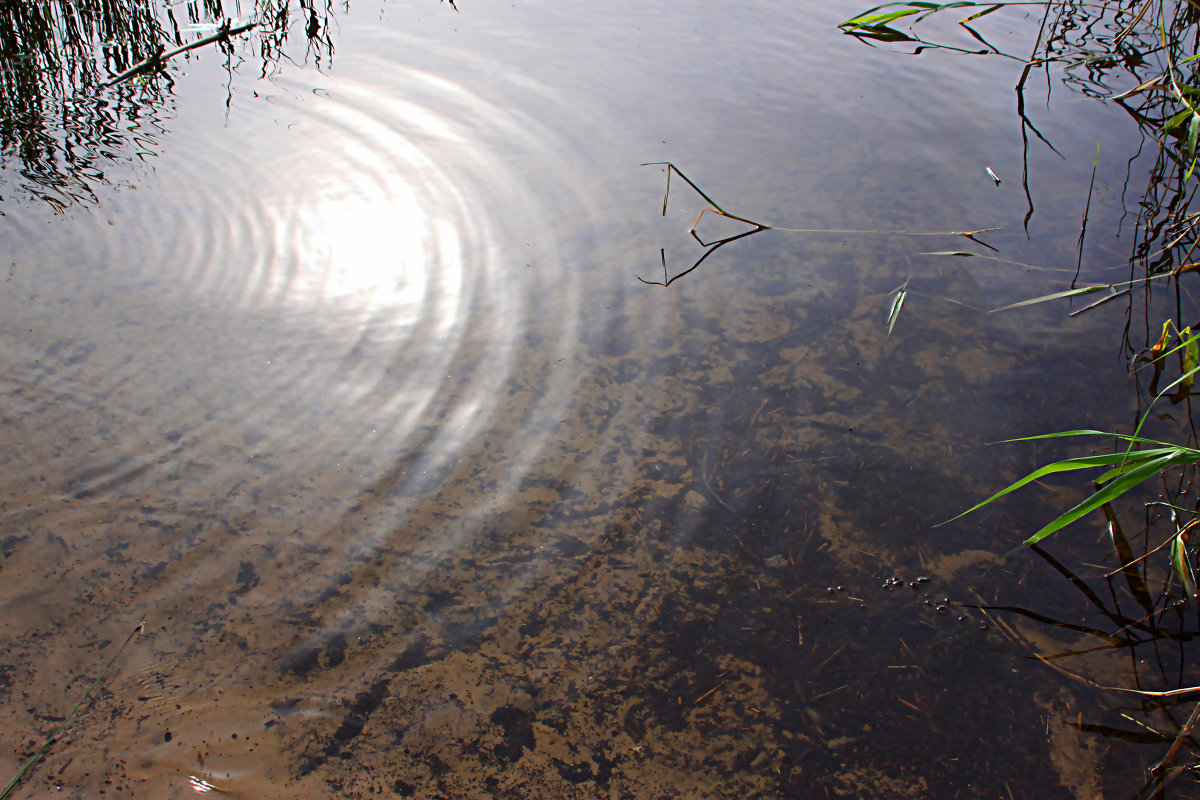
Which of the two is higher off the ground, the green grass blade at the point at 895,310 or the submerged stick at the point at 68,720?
the green grass blade at the point at 895,310

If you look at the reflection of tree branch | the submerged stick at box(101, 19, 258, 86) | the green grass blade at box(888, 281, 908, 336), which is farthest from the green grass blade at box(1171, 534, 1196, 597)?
the submerged stick at box(101, 19, 258, 86)

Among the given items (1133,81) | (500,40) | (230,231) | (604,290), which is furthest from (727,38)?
(230,231)

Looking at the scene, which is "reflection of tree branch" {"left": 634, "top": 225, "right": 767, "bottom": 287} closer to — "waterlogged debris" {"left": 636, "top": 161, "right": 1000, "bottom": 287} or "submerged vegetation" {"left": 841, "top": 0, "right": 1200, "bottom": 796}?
"waterlogged debris" {"left": 636, "top": 161, "right": 1000, "bottom": 287}

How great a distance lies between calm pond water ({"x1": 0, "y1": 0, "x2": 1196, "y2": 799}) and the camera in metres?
1.38

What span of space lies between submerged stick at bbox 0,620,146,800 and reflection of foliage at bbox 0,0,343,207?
71.7 inches

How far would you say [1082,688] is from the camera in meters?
1.47

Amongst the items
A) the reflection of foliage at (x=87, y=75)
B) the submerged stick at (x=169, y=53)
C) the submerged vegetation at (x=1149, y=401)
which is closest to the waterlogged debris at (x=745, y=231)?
the submerged vegetation at (x=1149, y=401)

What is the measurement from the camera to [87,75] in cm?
339

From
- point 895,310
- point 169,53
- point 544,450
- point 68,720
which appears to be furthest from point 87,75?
point 895,310

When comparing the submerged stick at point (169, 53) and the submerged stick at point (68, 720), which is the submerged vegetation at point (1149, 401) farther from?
the submerged stick at point (169, 53)

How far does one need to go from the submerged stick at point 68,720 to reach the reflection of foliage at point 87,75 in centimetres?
182

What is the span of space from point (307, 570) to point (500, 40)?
322cm

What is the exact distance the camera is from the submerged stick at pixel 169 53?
342 centimetres

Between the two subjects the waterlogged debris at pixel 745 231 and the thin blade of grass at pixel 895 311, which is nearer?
the thin blade of grass at pixel 895 311
